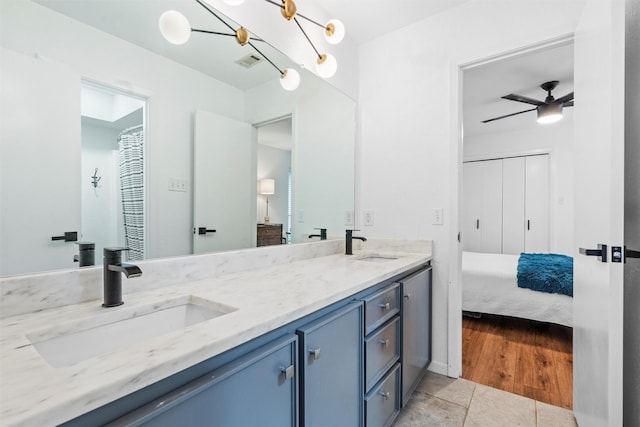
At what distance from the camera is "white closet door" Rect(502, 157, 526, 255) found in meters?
4.62

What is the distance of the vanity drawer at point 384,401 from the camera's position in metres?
1.18

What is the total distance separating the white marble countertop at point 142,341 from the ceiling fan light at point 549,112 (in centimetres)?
292

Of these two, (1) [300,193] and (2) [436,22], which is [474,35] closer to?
(2) [436,22]

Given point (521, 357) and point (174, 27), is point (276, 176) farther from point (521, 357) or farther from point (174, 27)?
point (521, 357)

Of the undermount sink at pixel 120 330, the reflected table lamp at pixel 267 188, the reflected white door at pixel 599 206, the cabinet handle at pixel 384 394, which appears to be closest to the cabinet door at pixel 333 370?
the cabinet handle at pixel 384 394

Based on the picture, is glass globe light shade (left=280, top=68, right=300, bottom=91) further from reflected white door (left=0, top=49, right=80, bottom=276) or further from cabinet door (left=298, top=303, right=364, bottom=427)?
cabinet door (left=298, top=303, right=364, bottom=427)

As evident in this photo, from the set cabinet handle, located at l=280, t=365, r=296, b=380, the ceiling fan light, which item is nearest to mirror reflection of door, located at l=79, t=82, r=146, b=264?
cabinet handle, located at l=280, t=365, r=296, b=380

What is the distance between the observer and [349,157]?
7.48 feet

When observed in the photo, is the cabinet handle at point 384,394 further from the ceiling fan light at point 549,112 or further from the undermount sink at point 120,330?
the ceiling fan light at point 549,112

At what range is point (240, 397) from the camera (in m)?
0.66

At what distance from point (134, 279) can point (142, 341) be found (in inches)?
13.7

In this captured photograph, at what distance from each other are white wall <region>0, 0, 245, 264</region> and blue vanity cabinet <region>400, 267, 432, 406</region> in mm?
1120

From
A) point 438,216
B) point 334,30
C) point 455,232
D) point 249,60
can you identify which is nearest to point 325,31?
point 334,30

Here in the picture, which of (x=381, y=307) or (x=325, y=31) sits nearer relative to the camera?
(x=381, y=307)
